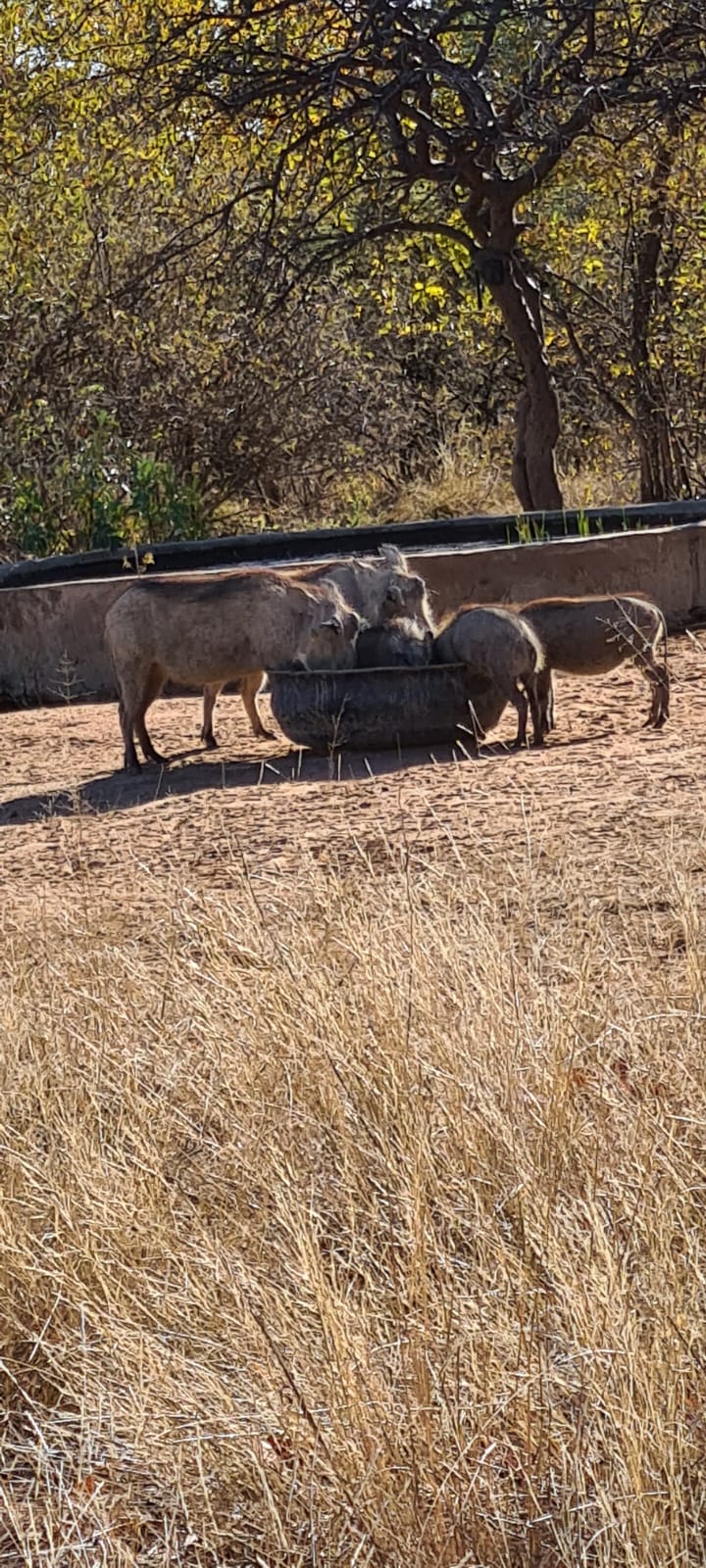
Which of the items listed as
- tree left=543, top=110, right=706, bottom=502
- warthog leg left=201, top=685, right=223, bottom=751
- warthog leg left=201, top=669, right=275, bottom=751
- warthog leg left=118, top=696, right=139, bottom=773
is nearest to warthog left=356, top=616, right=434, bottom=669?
warthog leg left=201, top=669, right=275, bottom=751

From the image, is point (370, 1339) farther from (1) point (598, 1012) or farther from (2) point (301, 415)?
(2) point (301, 415)

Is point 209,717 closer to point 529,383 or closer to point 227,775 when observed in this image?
point 227,775

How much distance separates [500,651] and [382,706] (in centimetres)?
52

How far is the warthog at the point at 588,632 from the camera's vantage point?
8672 mm

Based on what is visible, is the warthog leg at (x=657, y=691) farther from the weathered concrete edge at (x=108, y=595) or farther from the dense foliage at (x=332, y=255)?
the dense foliage at (x=332, y=255)

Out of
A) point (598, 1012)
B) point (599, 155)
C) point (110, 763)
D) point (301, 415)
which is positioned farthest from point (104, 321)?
point (598, 1012)

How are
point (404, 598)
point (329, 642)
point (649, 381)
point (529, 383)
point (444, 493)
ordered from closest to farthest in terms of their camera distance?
point (329, 642) < point (404, 598) < point (529, 383) < point (444, 493) < point (649, 381)

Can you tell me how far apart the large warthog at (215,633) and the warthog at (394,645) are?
71 millimetres

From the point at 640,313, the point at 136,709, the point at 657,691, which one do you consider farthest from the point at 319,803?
the point at 640,313

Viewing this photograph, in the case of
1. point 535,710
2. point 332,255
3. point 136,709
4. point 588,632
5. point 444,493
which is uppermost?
point 332,255

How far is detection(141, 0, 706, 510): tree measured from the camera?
12.1m

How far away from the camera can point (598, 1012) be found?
4.23 metres

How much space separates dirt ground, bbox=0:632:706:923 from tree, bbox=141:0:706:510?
424 cm

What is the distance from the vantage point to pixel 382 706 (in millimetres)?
8305
